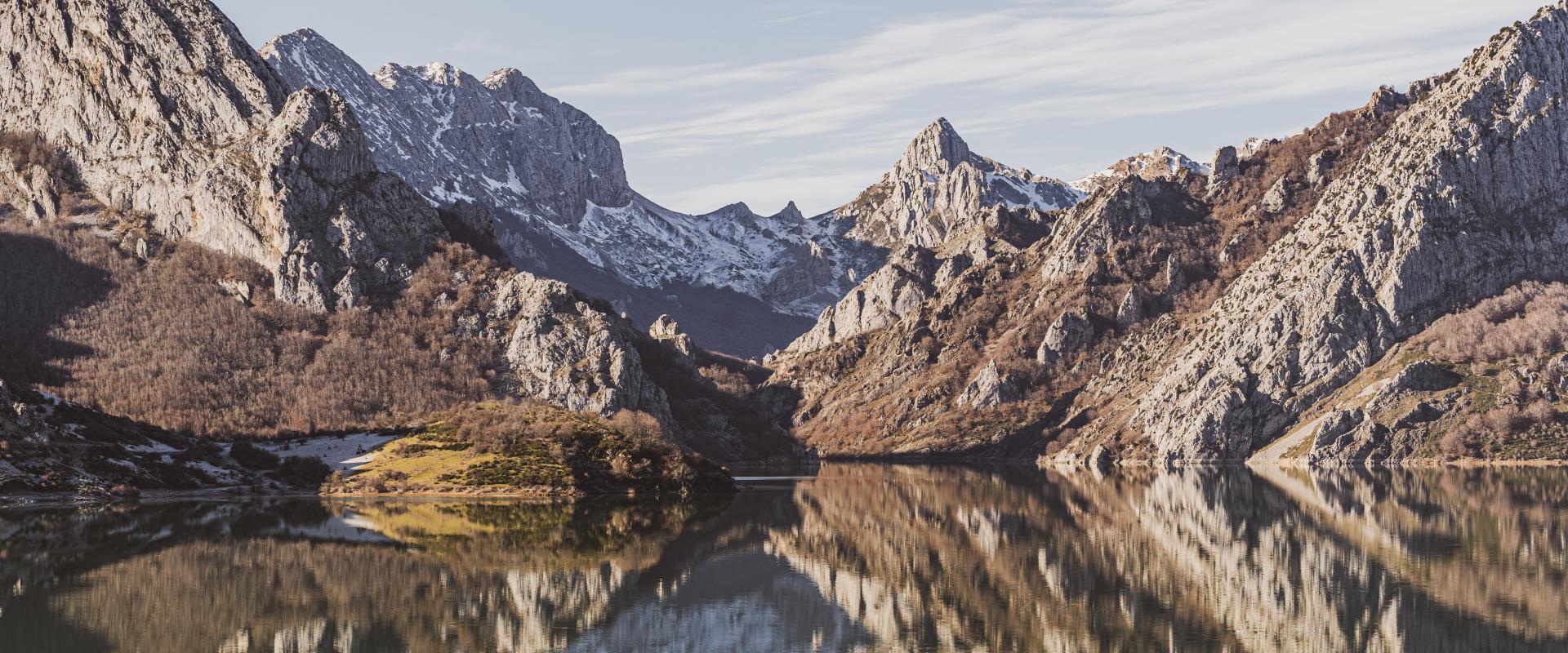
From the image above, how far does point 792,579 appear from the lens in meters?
75.6

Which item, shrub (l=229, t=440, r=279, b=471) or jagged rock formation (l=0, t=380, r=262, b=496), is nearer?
jagged rock formation (l=0, t=380, r=262, b=496)

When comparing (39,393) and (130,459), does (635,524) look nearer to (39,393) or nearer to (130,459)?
(130,459)

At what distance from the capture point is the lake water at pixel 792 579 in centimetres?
5616

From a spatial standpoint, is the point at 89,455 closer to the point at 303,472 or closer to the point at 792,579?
the point at 303,472

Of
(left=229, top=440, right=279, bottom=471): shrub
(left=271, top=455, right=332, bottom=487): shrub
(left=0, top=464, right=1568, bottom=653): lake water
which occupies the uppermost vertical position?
(left=229, top=440, right=279, bottom=471): shrub

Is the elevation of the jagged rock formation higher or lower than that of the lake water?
higher

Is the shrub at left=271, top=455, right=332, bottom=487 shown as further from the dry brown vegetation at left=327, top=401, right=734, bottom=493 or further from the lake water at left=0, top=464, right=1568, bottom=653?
the lake water at left=0, top=464, right=1568, bottom=653

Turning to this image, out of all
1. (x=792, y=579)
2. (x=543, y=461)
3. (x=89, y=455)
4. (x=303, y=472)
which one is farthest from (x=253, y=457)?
(x=792, y=579)

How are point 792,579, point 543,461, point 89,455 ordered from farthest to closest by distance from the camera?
point 543,461
point 89,455
point 792,579

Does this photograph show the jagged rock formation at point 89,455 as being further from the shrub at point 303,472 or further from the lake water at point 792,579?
the lake water at point 792,579

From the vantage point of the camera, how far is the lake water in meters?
56.2

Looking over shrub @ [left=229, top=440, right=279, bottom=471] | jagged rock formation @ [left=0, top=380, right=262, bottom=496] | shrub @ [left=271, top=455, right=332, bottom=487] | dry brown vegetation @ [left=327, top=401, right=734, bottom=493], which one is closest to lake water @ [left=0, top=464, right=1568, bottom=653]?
jagged rock formation @ [left=0, top=380, right=262, bottom=496]

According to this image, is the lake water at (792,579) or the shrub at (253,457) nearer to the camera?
the lake water at (792,579)

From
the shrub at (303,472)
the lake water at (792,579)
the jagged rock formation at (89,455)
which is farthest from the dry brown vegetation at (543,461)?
the lake water at (792,579)
